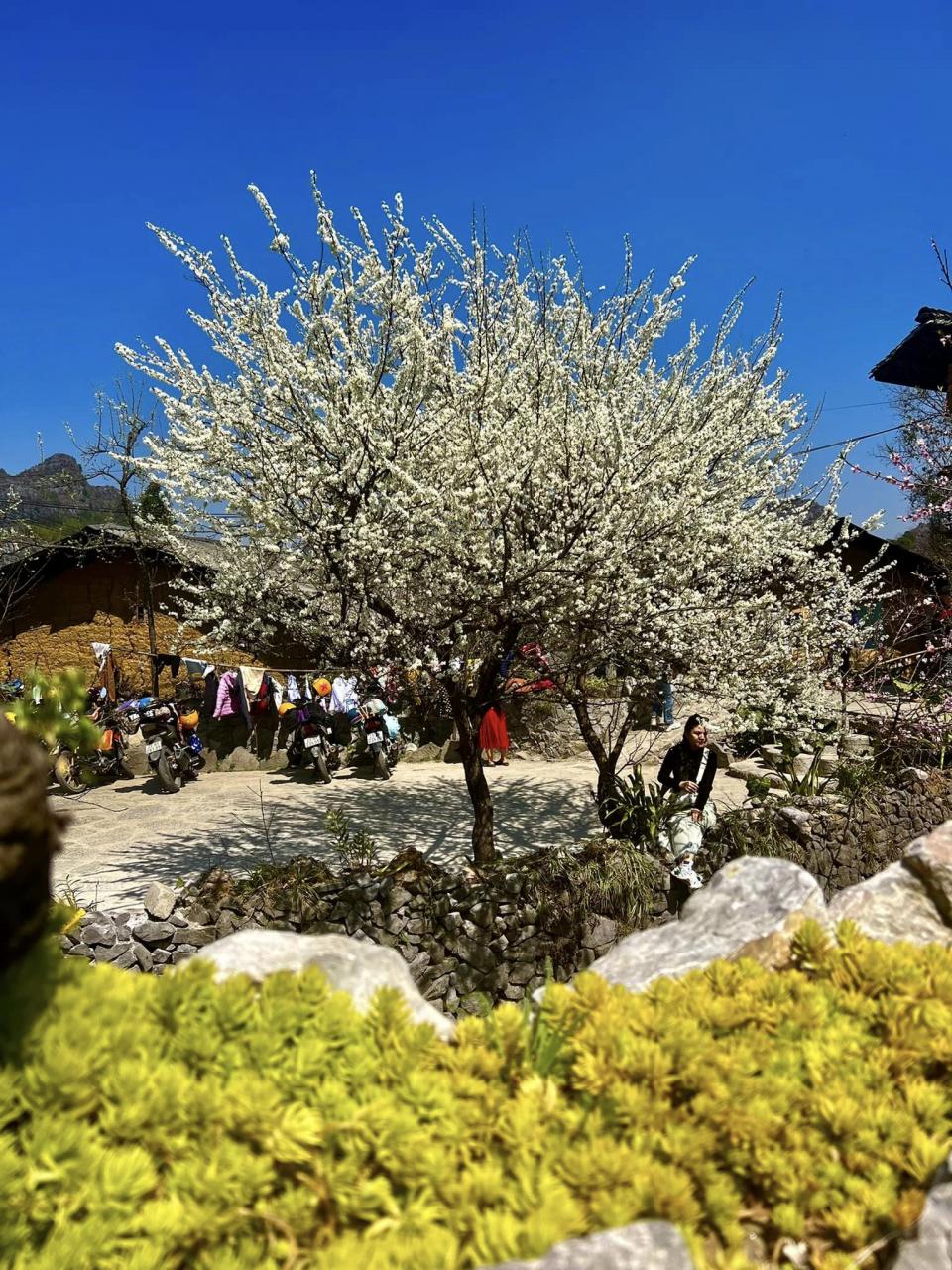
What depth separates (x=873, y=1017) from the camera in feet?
7.77

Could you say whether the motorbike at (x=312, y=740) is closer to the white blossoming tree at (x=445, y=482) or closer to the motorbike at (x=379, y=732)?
the motorbike at (x=379, y=732)

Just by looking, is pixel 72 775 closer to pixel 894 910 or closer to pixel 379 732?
pixel 379 732

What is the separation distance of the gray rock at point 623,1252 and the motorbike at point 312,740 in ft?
36.7

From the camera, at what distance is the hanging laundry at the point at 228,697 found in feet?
42.7

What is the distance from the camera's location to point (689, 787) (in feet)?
23.1

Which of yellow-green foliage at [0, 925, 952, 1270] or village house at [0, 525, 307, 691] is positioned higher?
village house at [0, 525, 307, 691]

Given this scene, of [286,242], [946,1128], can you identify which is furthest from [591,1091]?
[286,242]

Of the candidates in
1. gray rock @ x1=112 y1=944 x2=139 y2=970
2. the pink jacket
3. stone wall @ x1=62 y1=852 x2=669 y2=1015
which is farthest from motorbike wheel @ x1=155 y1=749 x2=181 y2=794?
gray rock @ x1=112 y1=944 x2=139 y2=970

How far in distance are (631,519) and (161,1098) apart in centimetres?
589

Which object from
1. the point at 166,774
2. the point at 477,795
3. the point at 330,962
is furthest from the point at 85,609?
the point at 330,962

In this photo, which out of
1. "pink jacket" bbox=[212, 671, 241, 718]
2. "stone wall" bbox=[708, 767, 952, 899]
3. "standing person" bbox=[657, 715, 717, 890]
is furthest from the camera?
"pink jacket" bbox=[212, 671, 241, 718]

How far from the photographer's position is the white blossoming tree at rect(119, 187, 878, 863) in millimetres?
6188

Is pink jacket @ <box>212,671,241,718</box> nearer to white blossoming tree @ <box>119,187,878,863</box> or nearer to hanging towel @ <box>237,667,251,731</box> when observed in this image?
hanging towel @ <box>237,667,251,731</box>

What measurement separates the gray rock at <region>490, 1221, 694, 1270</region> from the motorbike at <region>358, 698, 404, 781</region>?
Result: 421 inches
